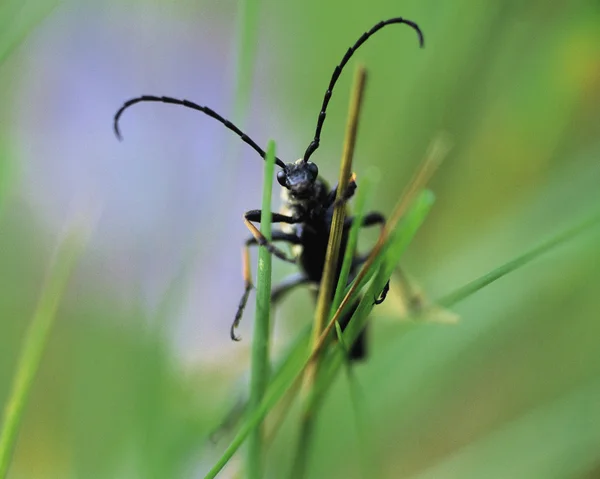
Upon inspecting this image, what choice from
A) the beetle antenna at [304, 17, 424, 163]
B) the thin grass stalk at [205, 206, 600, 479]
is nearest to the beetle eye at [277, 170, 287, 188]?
the beetle antenna at [304, 17, 424, 163]

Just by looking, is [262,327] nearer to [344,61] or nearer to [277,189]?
[344,61]

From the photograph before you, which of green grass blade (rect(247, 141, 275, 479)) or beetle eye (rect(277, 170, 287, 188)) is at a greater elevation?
beetle eye (rect(277, 170, 287, 188))

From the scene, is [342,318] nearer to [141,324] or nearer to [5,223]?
[141,324]

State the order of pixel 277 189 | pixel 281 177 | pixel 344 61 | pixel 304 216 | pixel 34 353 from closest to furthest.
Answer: pixel 34 353 < pixel 344 61 < pixel 281 177 < pixel 304 216 < pixel 277 189

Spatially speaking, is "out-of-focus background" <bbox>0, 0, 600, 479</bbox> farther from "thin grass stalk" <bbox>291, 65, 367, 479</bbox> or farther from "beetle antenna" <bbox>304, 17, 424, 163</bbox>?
"beetle antenna" <bbox>304, 17, 424, 163</bbox>

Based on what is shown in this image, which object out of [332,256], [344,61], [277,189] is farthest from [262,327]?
[277,189]

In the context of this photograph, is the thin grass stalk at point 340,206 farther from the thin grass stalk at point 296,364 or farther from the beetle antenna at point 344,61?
the beetle antenna at point 344,61
